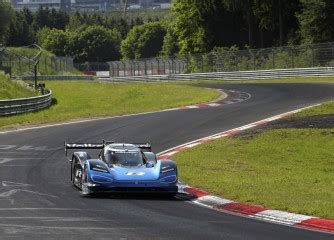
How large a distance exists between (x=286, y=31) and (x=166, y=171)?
3317 inches

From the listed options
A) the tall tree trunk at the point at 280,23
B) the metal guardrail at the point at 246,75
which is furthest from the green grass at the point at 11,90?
the tall tree trunk at the point at 280,23

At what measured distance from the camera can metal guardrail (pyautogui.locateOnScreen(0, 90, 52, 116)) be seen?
38688 millimetres

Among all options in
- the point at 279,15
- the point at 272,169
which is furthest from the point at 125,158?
the point at 279,15

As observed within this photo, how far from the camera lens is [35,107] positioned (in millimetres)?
43750

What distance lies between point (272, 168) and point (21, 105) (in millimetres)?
22705

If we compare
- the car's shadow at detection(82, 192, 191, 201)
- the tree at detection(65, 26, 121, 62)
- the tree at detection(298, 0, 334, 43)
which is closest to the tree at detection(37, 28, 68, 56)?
the tree at detection(65, 26, 121, 62)

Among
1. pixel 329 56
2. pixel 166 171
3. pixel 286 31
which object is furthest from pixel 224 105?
pixel 286 31

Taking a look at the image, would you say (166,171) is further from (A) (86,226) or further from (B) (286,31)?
(B) (286,31)

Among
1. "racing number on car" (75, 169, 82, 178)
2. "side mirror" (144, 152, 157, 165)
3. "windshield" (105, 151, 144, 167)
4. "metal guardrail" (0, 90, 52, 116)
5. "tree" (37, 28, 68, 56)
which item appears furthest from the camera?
"tree" (37, 28, 68, 56)

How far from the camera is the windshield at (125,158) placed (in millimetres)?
17314

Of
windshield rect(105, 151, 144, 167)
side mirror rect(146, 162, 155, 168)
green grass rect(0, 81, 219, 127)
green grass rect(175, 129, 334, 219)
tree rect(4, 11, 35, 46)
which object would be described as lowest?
green grass rect(0, 81, 219, 127)

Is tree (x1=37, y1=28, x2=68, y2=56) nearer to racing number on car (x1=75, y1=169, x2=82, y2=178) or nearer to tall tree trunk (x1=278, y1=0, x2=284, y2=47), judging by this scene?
tall tree trunk (x1=278, y1=0, x2=284, y2=47)

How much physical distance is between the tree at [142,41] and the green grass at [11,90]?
10979 cm

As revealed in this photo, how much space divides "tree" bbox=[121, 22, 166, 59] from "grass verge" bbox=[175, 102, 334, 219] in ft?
463
